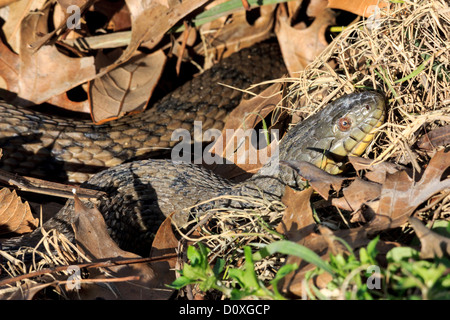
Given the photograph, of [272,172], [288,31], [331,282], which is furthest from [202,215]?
[288,31]

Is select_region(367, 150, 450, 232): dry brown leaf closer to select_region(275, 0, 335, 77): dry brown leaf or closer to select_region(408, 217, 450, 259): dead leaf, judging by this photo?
select_region(408, 217, 450, 259): dead leaf

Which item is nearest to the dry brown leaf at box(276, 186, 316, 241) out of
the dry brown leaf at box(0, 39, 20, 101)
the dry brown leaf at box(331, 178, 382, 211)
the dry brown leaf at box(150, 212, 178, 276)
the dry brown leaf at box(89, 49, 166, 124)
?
the dry brown leaf at box(331, 178, 382, 211)

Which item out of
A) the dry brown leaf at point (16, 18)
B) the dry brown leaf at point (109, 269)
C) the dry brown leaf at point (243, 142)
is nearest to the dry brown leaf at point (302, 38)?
the dry brown leaf at point (243, 142)

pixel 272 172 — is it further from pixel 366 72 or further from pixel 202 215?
pixel 366 72

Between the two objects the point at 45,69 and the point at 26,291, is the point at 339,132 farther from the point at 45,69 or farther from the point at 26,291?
the point at 45,69

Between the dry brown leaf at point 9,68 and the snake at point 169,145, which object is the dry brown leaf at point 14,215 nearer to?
the snake at point 169,145
